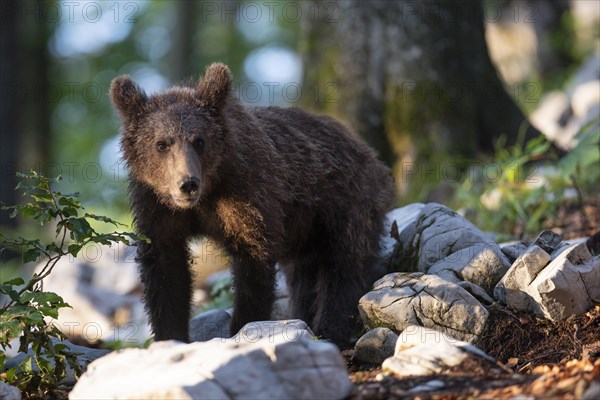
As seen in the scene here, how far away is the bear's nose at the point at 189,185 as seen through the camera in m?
5.31

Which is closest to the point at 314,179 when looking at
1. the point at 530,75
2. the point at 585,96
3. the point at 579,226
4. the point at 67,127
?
the point at 579,226

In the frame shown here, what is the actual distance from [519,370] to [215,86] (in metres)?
3.11

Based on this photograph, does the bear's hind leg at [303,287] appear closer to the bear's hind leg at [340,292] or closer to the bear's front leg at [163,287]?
the bear's hind leg at [340,292]

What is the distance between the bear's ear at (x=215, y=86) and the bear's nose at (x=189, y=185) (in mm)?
860

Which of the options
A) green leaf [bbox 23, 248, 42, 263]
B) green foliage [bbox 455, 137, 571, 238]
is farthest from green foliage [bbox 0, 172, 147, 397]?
green foliage [bbox 455, 137, 571, 238]

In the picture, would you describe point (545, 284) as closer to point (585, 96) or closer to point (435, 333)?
point (435, 333)

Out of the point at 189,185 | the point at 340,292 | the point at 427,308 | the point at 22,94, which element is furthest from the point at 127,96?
the point at 22,94

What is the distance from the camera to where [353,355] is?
5.32 metres

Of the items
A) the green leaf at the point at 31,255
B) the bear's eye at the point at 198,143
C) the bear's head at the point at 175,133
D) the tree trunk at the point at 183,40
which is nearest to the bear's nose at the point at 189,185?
the bear's head at the point at 175,133

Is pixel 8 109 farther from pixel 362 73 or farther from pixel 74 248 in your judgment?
pixel 74 248

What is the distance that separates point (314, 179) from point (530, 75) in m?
14.0

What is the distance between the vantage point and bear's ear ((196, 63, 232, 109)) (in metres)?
5.92

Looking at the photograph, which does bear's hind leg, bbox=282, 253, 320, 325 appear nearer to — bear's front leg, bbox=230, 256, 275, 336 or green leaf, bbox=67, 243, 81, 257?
bear's front leg, bbox=230, 256, 275, 336

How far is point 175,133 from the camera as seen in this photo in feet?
18.5
